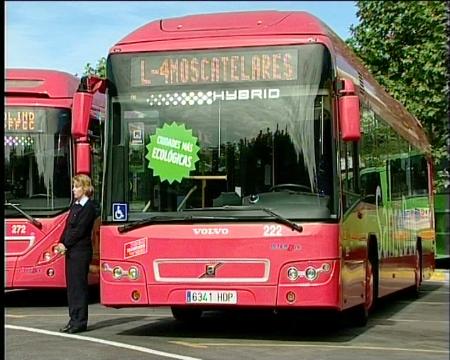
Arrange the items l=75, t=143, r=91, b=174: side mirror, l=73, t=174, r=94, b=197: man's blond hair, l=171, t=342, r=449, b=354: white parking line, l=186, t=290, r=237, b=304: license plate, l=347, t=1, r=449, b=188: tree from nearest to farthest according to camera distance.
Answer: l=186, t=290, r=237, b=304: license plate, l=171, t=342, r=449, b=354: white parking line, l=75, t=143, r=91, b=174: side mirror, l=73, t=174, r=94, b=197: man's blond hair, l=347, t=1, r=449, b=188: tree

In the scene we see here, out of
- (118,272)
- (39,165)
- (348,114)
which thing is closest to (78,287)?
(118,272)

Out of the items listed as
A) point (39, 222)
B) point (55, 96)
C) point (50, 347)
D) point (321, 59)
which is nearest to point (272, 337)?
point (50, 347)

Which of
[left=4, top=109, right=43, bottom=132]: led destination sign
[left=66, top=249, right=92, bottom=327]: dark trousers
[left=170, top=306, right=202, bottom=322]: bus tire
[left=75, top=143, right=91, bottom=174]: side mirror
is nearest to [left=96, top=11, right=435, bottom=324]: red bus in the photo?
[left=75, top=143, right=91, bottom=174]: side mirror

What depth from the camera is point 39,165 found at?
13469 millimetres

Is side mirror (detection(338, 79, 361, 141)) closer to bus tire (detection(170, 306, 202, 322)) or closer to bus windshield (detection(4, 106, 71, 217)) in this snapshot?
bus tire (detection(170, 306, 202, 322))

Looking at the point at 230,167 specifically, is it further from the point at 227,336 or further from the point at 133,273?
the point at 227,336

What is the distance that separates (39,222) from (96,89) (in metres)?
4.05

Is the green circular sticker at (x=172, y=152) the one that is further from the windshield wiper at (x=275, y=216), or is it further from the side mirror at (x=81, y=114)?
the side mirror at (x=81, y=114)

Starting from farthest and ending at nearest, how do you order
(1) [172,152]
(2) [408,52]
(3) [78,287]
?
1. (2) [408,52]
2. (3) [78,287]
3. (1) [172,152]

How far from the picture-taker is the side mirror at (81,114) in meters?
9.71

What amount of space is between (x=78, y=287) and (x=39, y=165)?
3.33 m

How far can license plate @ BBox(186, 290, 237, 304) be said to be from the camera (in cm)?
940

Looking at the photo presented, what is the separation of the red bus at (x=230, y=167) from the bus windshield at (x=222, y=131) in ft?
A: 0.04

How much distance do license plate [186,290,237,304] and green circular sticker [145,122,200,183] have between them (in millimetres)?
1197
